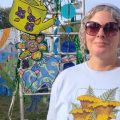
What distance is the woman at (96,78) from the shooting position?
1.56 meters

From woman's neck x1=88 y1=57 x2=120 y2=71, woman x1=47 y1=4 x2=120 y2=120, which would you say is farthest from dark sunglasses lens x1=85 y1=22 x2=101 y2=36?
woman's neck x1=88 y1=57 x2=120 y2=71

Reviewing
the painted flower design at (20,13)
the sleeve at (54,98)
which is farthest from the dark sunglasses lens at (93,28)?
the painted flower design at (20,13)

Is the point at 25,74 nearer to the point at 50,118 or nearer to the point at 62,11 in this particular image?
the point at 62,11

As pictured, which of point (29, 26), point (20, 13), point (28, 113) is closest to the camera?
point (20, 13)

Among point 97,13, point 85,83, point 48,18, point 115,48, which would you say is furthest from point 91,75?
point 48,18

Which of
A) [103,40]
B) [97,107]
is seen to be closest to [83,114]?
[97,107]

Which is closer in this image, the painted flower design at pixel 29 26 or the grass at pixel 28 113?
the painted flower design at pixel 29 26

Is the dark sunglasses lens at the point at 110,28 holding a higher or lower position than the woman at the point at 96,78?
higher

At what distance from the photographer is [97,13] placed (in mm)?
1616

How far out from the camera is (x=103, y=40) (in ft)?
5.24

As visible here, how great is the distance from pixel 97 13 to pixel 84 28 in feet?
0.39

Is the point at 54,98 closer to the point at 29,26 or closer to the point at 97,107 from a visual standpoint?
the point at 97,107

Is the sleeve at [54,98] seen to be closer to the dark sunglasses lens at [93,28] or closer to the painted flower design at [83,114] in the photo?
the painted flower design at [83,114]

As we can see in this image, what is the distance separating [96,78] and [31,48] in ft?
10.8
